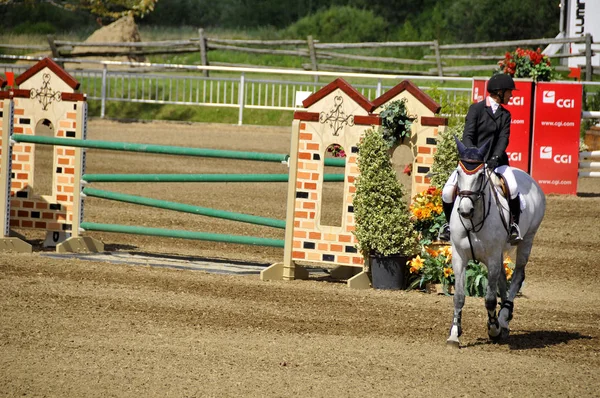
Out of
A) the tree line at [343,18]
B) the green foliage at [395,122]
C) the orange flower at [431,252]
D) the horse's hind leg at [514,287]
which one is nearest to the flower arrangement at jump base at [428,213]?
the orange flower at [431,252]

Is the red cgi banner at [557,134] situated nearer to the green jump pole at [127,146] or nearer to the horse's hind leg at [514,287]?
the green jump pole at [127,146]

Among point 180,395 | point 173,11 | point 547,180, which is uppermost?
point 173,11

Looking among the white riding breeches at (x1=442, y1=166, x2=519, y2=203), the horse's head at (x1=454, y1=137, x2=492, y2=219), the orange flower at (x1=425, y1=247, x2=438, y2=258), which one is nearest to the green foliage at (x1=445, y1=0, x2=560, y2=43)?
the orange flower at (x1=425, y1=247, x2=438, y2=258)

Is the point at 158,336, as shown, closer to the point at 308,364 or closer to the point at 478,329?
the point at 308,364

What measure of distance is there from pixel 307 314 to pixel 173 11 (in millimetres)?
46326

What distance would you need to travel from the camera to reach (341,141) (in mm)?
10219

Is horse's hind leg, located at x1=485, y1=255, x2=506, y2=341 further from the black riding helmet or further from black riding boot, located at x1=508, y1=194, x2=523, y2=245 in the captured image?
the black riding helmet

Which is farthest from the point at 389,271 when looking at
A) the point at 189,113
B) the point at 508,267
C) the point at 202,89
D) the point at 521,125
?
the point at 202,89

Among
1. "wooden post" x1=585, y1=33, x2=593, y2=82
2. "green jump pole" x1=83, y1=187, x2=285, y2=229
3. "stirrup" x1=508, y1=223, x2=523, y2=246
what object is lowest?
"green jump pole" x1=83, y1=187, x2=285, y2=229

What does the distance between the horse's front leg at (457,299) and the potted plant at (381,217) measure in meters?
1.81

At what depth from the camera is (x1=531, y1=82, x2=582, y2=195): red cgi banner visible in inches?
664

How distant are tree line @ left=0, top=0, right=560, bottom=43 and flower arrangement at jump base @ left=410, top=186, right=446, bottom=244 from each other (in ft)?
87.2

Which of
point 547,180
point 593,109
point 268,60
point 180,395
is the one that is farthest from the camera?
point 268,60

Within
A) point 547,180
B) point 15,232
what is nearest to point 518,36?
point 547,180
